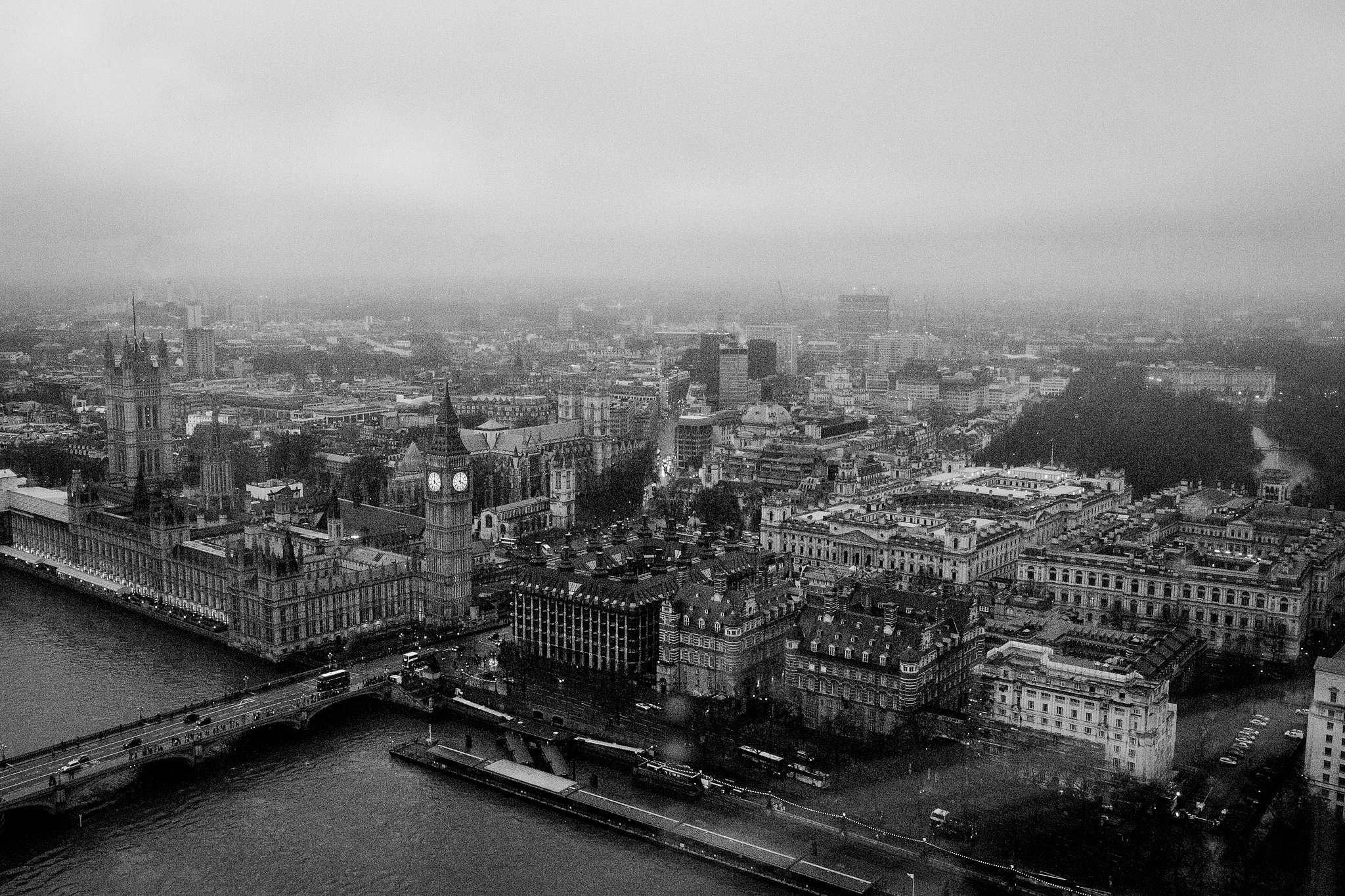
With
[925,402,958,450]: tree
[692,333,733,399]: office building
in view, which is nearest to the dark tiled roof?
[925,402,958,450]: tree

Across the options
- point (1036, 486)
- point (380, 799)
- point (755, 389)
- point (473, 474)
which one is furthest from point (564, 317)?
point (380, 799)

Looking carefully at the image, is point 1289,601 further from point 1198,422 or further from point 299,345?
point 299,345

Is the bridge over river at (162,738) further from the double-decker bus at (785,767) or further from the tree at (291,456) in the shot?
the tree at (291,456)

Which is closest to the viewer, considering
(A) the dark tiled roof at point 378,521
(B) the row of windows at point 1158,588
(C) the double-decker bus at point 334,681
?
(C) the double-decker bus at point 334,681

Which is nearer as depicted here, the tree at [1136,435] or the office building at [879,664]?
the office building at [879,664]

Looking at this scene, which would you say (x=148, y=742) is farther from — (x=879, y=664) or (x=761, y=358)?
(x=761, y=358)

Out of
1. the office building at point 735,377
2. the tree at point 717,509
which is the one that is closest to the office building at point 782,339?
the office building at point 735,377
